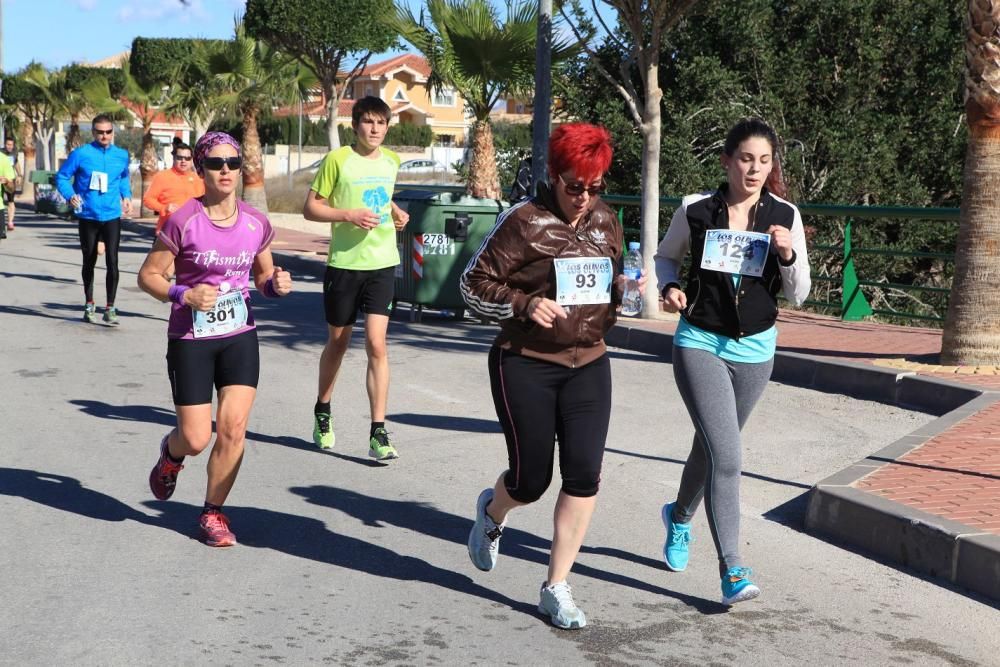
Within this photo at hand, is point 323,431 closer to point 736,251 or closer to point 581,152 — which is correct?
point 736,251

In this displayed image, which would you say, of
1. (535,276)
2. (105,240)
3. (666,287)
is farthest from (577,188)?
(105,240)

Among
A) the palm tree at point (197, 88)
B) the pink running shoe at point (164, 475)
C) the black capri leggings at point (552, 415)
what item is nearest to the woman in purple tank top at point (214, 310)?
the pink running shoe at point (164, 475)

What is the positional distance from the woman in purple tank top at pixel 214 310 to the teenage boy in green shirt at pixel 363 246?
1695 mm

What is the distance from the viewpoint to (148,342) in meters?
12.0

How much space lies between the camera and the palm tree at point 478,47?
57.3 ft

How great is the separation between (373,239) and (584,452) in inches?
122

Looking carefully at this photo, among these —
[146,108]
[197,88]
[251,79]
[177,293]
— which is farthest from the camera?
[146,108]

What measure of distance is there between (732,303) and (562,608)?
1.30m

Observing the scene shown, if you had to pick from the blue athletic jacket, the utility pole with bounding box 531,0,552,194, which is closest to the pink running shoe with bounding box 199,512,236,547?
the blue athletic jacket

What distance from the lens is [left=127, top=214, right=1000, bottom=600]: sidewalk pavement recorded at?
5.52m

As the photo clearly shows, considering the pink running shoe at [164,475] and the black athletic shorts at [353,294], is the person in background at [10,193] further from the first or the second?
the pink running shoe at [164,475]

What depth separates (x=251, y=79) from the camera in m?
30.1

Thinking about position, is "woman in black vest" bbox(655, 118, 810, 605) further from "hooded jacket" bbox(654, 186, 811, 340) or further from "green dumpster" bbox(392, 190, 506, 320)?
"green dumpster" bbox(392, 190, 506, 320)

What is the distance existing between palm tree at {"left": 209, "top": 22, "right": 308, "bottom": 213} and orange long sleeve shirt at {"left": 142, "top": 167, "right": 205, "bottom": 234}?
50.8 feet
